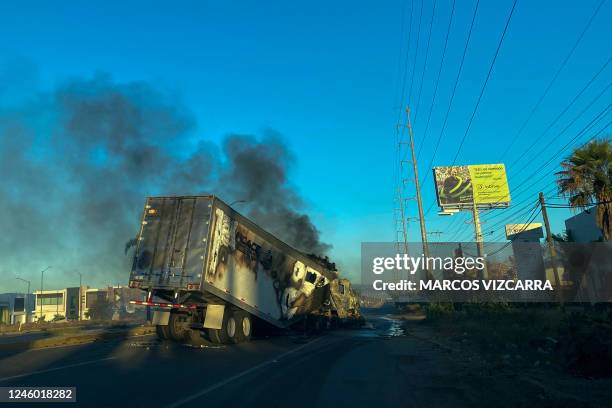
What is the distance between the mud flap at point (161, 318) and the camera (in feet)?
52.9

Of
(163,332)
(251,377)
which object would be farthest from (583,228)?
(251,377)

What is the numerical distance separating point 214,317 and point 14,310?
7807 cm

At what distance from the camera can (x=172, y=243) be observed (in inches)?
573

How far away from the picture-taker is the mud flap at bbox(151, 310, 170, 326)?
16.1 metres

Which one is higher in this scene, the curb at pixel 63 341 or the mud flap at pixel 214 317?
the mud flap at pixel 214 317

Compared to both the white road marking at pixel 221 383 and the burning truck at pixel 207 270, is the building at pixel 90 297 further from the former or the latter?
the white road marking at pixel 221 383

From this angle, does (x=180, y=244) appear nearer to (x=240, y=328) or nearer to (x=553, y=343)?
(x=240, y=328)

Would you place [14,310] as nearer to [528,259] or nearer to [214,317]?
[528,259]

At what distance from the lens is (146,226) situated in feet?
49.5

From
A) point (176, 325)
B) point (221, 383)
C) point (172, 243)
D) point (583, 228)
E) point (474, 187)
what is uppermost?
point (474, 187)

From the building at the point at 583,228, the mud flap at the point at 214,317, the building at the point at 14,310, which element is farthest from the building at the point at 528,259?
the building at the point at 14,310

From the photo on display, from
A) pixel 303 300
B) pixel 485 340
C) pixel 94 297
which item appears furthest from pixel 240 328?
pixel 94 297

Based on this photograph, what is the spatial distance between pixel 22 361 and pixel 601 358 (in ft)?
42.4

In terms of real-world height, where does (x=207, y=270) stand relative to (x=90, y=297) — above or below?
below
